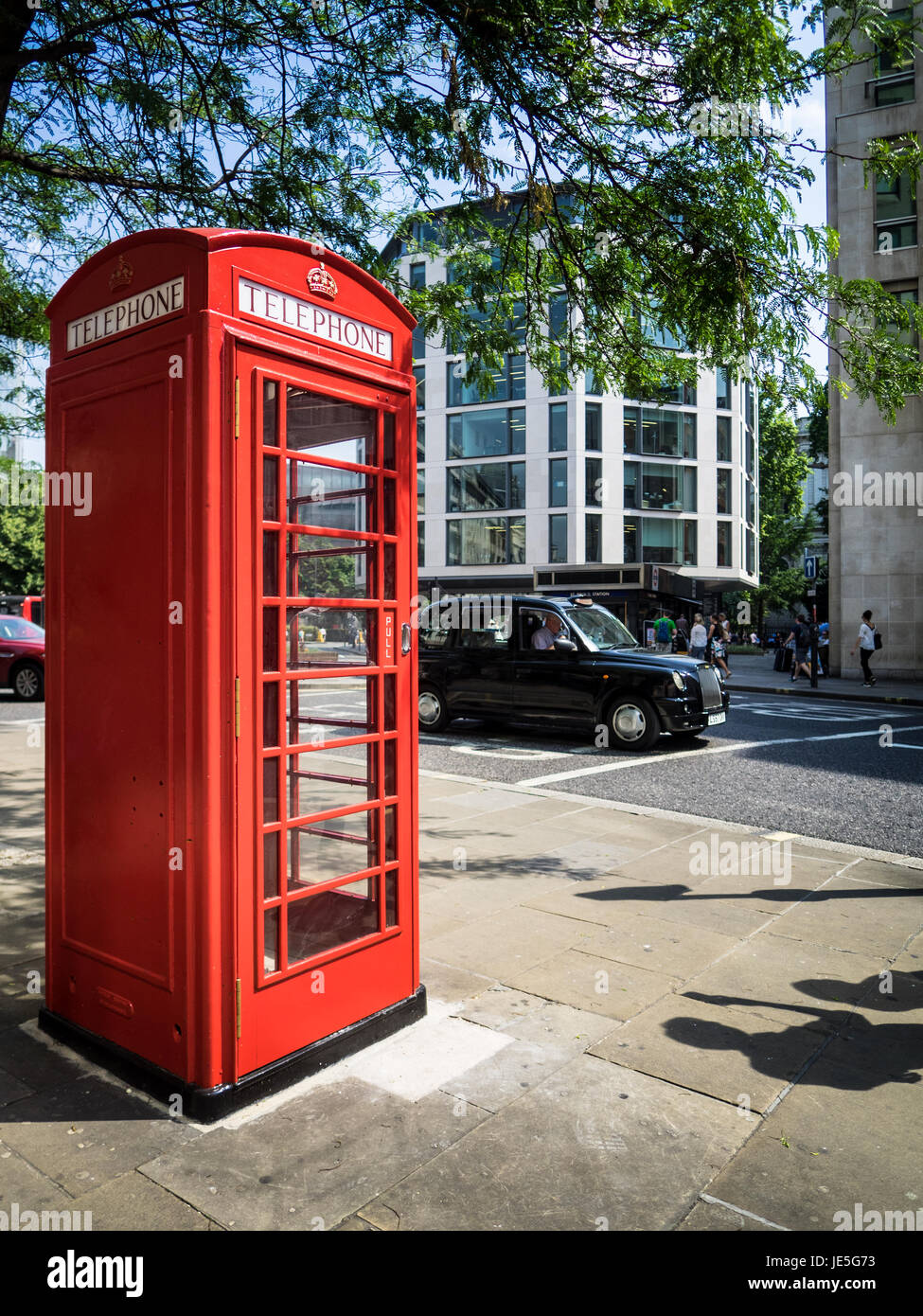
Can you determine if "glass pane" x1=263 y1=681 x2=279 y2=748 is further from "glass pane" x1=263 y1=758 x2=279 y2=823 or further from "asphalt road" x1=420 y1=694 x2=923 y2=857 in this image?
"asphalt road" x1=420 y1=694 x2=923 y2=857

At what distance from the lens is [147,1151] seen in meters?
2.66

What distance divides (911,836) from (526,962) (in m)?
4.09

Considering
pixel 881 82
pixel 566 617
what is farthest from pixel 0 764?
pixel 881 82

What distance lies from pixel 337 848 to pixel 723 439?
47373 millimetres

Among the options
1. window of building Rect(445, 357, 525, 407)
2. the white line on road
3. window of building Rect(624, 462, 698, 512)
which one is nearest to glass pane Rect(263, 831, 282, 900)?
the white line on road

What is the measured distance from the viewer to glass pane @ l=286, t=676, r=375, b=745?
3.52 metres

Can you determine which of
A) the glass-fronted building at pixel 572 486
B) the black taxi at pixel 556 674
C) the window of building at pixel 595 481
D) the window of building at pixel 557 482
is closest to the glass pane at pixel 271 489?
the black taxi at pixel 556 674

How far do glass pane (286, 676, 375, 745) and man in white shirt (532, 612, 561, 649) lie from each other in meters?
8.24

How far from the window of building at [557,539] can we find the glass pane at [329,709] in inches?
1585

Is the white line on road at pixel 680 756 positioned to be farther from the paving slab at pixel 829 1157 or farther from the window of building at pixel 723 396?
the window of building at pixel 723 396

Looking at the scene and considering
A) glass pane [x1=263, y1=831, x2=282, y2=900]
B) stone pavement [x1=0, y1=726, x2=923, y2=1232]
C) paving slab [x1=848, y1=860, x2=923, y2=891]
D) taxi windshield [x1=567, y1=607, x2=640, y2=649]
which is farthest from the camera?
taxi windshield [x1=567, y1=607, x2=640, y2=649]

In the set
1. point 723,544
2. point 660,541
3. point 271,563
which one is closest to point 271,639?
point 271,563

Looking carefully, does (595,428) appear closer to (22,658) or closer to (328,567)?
(22,658)
